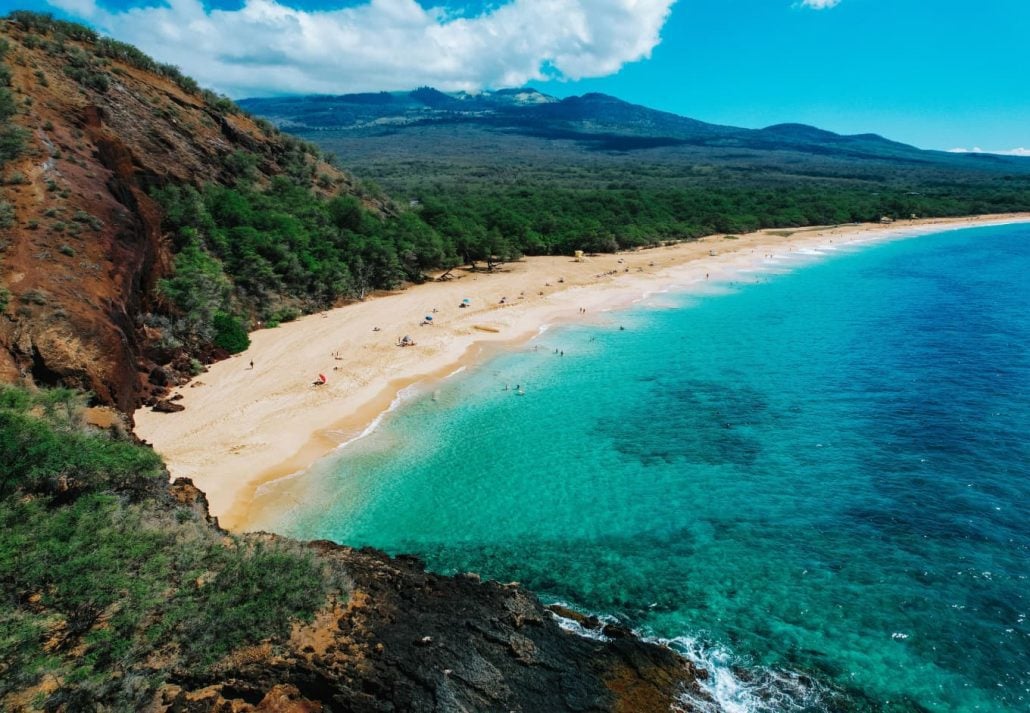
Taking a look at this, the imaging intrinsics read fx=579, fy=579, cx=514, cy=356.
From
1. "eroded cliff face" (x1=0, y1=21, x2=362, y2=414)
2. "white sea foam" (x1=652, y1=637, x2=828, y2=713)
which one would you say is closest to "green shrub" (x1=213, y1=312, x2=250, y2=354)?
"eroded cliff face" (x1=0, y1=21, x2=362, y2=414)

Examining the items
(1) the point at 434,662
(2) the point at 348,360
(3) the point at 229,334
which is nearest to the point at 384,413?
(2) the point at 348,360

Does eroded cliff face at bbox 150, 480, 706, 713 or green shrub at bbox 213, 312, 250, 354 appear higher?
green shrub at bbox 213, 312, 250, 354

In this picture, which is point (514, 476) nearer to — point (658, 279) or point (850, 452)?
point (850, 452)

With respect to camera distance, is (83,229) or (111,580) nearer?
(111,580)

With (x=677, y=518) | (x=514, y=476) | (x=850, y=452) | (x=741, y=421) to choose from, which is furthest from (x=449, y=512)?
(x=850, y=452)

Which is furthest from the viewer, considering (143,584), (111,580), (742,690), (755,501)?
(755,501)

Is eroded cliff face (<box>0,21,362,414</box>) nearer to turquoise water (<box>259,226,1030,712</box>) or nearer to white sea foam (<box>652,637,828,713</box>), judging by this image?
turquoise water (<box>259,226,1030,712</box>)

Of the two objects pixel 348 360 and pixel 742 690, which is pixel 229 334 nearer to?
pixel 348 360
